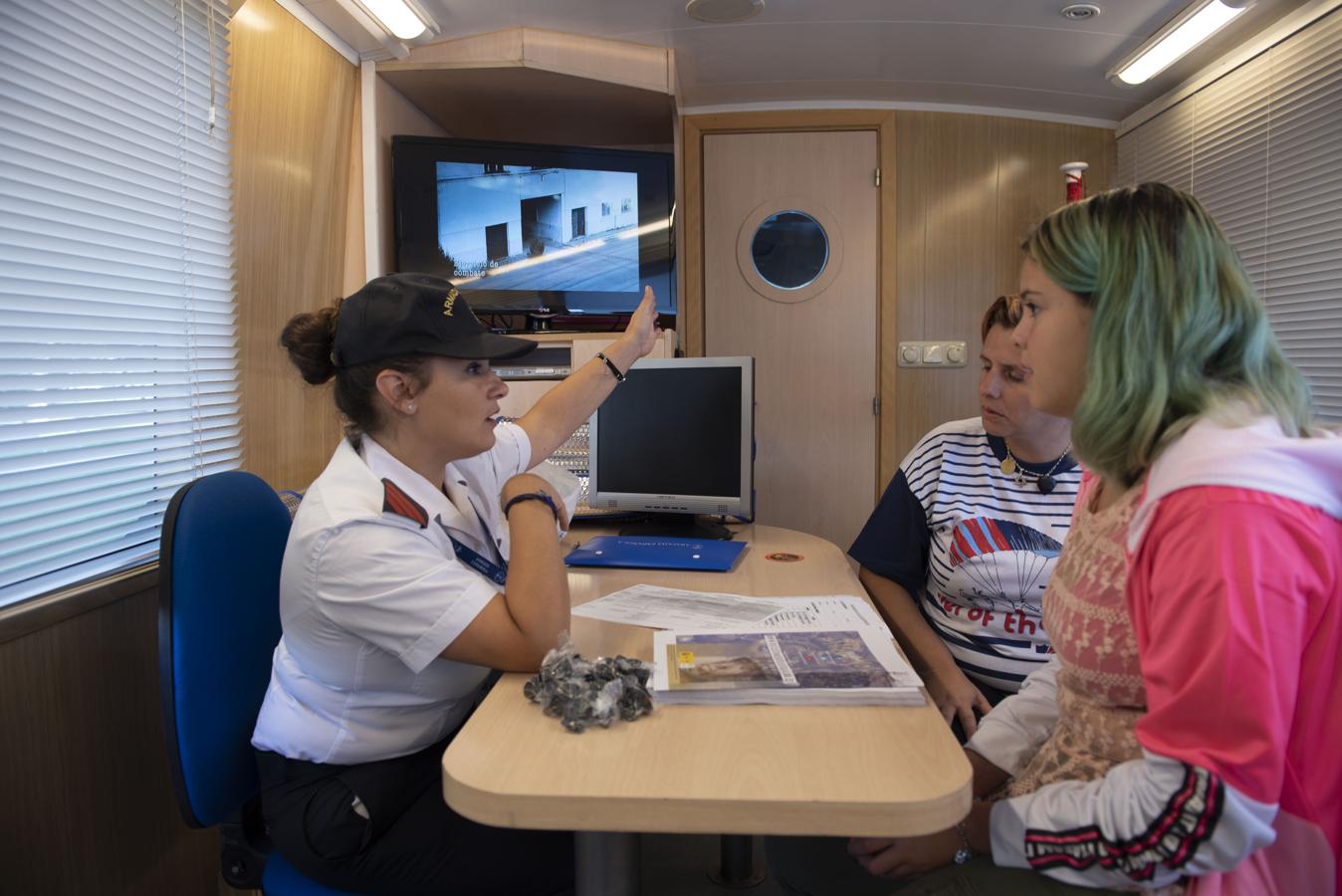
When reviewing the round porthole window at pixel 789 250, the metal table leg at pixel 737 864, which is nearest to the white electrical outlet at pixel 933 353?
the round porthole window at pixel 789 250

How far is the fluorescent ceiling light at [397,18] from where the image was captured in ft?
7.96

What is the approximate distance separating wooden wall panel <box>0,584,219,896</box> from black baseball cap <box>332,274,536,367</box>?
0.74 metres

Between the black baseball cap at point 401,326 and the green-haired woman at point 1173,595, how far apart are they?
86 centimetres

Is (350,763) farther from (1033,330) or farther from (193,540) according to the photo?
(1033,330)

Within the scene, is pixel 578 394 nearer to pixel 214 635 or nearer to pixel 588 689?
pixel 214 635

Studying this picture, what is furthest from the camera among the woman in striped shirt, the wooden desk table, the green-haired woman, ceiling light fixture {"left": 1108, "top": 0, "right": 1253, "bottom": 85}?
ceiling light fixture {"left": 1108, "top": 0, "right": 1253, "bottom": 85}

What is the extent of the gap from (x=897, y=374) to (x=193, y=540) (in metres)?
3.06

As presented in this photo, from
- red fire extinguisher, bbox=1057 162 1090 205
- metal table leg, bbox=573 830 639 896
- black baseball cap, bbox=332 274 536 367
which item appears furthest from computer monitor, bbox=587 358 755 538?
red fire extinguisher, bbox=1057 162 1090 205

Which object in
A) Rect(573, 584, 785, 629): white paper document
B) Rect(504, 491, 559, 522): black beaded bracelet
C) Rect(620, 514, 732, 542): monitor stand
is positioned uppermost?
Rect(504, 491, 559, 522): black beaded bracelet

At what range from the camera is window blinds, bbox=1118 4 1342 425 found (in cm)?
259

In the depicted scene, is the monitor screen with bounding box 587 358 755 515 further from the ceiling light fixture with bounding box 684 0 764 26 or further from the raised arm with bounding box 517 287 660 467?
the ceiling light fixture with bounding box 684 0 764 26

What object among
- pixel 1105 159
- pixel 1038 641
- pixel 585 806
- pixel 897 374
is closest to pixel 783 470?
pixel 897 374

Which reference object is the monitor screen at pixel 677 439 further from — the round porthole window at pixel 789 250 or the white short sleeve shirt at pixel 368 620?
the round porthole window at pixel 789 250

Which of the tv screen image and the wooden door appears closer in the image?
the tv screen image
